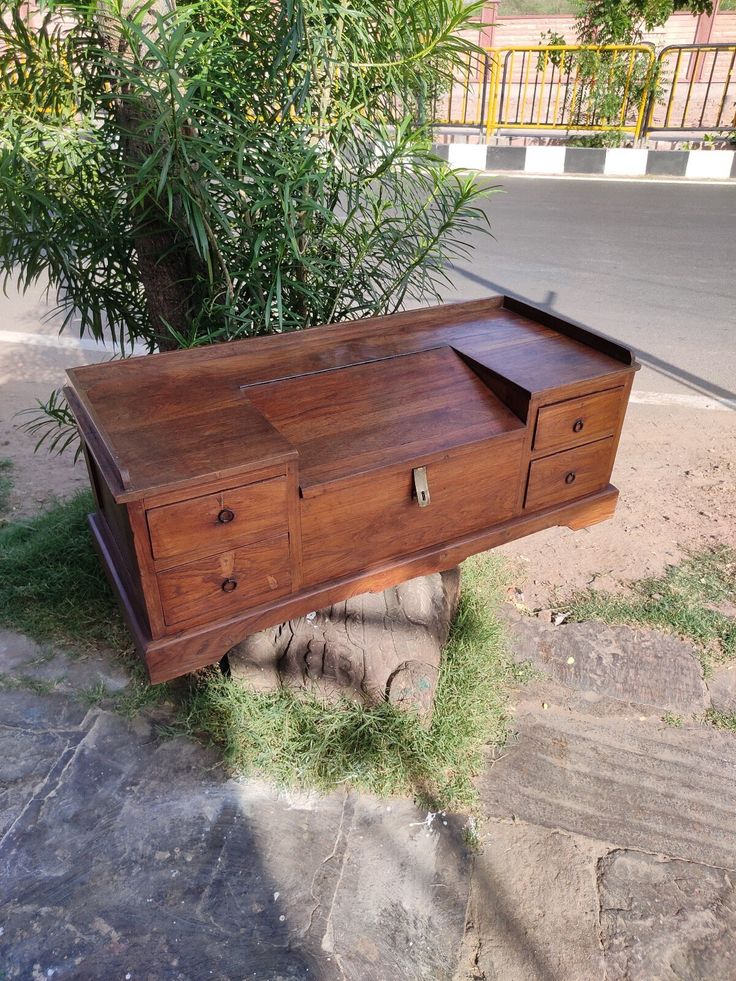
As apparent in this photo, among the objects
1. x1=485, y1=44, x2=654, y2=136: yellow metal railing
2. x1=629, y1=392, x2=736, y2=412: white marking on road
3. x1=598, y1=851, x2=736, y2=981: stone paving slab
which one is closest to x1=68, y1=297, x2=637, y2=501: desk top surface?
x1=598, y1=851, x2=736, y2=981: stone paving slab

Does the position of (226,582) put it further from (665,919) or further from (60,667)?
(665,919)

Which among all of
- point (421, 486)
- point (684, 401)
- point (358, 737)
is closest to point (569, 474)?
point (421, 486)

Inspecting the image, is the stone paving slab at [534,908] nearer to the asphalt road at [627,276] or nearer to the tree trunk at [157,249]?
the tree trunk at [157,249]

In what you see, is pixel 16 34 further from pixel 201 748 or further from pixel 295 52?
pixel 201 748

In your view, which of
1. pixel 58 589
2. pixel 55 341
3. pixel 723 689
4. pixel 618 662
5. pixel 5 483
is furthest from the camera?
pixel 55 341

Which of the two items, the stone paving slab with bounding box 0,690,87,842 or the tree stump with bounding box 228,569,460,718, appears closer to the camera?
the stone paving slab with bounding box 0,690,87,842

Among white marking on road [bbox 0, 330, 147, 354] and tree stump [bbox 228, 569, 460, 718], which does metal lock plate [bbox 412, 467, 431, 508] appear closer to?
tree stump [bbox 228, 569, 460, 718]

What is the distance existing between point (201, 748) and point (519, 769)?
0.95 metres

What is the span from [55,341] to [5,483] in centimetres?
186

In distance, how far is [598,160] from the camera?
1009 cm

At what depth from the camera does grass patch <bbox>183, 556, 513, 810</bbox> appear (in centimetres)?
213

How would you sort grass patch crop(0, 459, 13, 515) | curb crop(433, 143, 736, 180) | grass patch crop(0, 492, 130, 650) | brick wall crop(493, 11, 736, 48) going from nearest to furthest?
grass patch crop(0, 492, 130, 650), grass patch crop(0, 459, 13, 515), curb crop(433, 143, 736, 180), brick wall crop(493, 11, 736, 48)

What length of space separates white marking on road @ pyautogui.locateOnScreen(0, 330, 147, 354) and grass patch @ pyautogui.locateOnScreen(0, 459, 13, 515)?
1.35 m

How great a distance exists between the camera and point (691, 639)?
2719 mm
